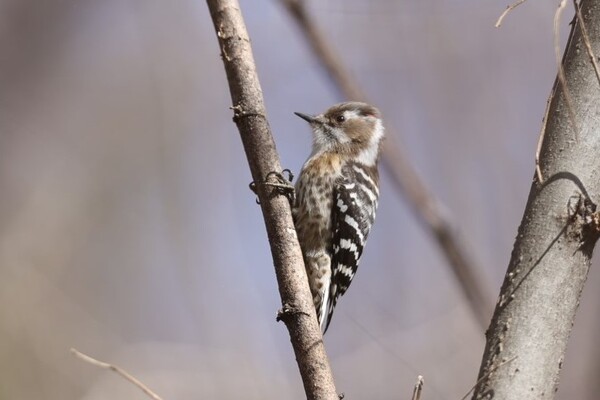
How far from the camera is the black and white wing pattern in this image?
4.54 meters

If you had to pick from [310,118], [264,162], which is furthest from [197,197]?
[264,162]

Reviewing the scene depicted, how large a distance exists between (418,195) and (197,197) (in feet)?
12.7

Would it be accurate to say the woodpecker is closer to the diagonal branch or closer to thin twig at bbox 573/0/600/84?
the diagonal branch

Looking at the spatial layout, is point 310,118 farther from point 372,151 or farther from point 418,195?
point 418,195

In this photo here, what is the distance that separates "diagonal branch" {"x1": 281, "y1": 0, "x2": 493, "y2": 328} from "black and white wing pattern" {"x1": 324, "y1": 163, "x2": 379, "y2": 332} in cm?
79

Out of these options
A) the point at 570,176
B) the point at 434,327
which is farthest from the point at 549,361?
the point at 434,327

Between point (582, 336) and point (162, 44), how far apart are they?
166 inches

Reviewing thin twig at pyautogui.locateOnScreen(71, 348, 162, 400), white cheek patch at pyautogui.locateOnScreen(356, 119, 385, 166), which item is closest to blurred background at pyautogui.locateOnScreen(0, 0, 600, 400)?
white cheek patch at pyautogui.locateOnScreen(356, 119, 385, 166)

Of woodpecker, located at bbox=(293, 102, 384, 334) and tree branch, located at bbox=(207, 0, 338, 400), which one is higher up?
woodpecker, located at bbox=(293, 102, 384, 334)

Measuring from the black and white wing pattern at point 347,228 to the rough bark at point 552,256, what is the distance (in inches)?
84.0

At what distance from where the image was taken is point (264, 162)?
10.2 feet

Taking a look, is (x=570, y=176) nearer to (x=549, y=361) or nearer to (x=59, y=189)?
(x=549, y=361)

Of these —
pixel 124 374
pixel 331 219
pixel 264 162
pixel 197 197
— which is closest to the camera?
pixel 124 374

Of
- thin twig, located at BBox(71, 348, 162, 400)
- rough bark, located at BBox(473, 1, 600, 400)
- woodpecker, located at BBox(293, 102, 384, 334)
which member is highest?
woodpecker, located at BBox(293, 102, 384, 334)
